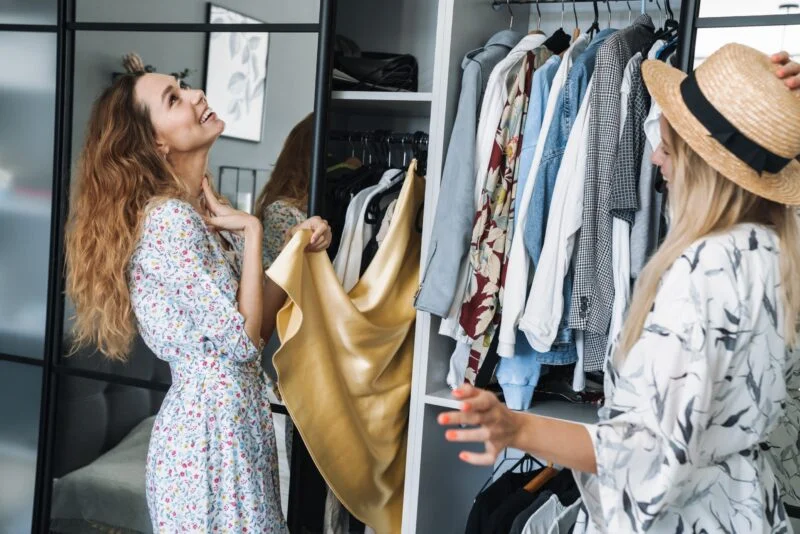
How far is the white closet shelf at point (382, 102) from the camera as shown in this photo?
242 centimetres

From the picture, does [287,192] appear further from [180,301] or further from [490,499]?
[490,499]

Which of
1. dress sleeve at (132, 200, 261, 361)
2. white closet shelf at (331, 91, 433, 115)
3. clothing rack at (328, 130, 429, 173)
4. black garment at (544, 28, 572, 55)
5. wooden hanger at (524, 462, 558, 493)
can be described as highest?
black garment at (544, 28, 572, 55)

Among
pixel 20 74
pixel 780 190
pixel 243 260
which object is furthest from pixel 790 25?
pixel 20 74

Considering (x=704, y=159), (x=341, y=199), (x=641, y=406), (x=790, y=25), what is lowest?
(x=641, y=406)

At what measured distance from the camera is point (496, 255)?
219 cm

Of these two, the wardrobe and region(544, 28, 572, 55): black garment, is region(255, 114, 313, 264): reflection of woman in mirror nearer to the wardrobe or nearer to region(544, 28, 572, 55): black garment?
the wardrobe

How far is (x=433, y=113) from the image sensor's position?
2.32 m

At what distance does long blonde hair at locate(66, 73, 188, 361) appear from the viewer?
212 centimetres

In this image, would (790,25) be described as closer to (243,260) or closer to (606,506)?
(606,506)

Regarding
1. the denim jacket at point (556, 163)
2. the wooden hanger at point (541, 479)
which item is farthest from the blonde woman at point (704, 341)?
the wooden hanger at point (541, 479)

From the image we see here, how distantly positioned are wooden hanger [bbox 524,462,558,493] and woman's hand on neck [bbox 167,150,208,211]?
3.75 feet

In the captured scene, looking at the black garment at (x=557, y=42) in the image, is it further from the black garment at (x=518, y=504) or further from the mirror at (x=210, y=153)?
the black garment at (x=518, y=504)

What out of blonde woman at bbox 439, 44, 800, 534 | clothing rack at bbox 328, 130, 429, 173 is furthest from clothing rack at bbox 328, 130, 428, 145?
blonde woman at bbox 439, 44, 800, 534

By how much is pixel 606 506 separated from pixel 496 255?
958mm
